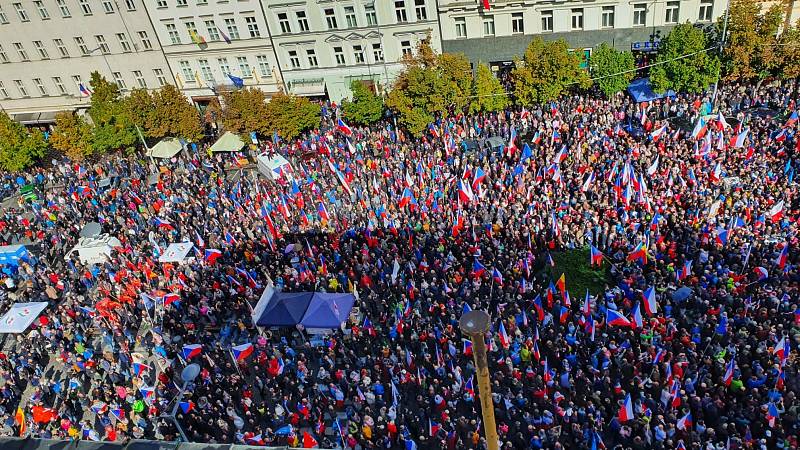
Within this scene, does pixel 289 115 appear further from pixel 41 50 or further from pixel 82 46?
pixel 41 50

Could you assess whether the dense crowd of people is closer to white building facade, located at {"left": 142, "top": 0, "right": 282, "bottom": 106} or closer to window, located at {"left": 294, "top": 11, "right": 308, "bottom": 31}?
window, located at {"left": 294, "top": 11, "right": 308, "bottom": 31}

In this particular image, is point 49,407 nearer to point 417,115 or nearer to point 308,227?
point 308,227

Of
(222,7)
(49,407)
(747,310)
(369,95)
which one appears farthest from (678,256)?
(222,7)

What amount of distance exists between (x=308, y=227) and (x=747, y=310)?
1955 cm

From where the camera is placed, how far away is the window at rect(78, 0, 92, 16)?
4394 cm

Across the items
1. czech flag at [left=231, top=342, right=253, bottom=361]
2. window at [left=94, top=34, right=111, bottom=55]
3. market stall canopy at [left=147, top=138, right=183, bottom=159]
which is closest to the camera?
czech flag at [left=231, top=342, right=253, bottom=361]

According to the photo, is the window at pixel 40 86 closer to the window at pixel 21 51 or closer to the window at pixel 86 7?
the window at pixel 21 51

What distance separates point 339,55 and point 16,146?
24.4 meters

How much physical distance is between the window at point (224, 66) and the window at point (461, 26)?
17.8m

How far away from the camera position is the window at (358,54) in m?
42.3

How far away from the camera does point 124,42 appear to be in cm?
4534

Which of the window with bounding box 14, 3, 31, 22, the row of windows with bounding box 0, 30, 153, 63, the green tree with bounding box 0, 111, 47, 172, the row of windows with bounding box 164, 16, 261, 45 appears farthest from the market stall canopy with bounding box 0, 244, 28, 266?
the window with bounding box 14, 3, 31, 22

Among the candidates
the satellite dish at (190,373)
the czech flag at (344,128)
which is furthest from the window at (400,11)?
the satellite dish at (190,373)

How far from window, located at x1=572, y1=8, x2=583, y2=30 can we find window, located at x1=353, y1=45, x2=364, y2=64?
14760mm
